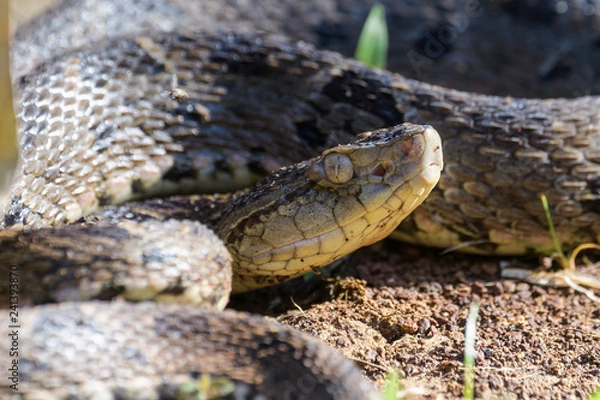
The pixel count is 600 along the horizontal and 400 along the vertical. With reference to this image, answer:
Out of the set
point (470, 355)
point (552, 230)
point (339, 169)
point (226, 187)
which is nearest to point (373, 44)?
point (226, 187)

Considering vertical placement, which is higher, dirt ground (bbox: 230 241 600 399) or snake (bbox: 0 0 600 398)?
snake (bbox: 0 0 600 398)

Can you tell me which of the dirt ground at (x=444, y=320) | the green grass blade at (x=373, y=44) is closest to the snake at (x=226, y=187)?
the dirt ground at (x=444, y=320)

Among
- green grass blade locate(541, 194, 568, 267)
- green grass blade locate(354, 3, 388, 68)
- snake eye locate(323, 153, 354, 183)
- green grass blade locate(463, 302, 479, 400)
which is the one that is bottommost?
green grass blade locate(463, 302, 479, 400)

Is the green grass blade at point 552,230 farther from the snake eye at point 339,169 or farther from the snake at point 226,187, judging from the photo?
the snake eye at point 339,169

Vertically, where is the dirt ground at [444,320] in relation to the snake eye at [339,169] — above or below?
below

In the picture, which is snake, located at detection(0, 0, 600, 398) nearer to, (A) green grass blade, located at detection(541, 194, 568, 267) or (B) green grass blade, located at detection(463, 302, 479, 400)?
(A) green grass blade, located at detection(541, 194, 568, 267)

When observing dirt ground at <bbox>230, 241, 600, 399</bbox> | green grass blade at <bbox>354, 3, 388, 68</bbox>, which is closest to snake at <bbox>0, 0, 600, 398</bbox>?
dirt ground at <bbox>230, 241, 600, 399</bbox>

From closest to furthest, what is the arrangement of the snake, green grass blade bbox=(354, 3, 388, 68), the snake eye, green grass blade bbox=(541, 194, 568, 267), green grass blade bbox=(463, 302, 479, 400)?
the snake, green grass blade bbox=(463, 302, 479, 400), the snake eye, green grass blade bbox=(541, 194, 568, 267), green grass blade bbox=(354, 3, 388, 68)

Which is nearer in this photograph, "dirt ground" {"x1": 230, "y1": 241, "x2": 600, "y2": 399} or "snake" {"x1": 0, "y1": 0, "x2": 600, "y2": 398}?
"snake" {"x1": 0, "y1": 0, "x2": 600, "y2": 398}

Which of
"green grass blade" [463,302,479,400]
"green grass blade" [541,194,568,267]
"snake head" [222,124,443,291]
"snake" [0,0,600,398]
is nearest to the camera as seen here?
"snake" [0,0,600,398]
